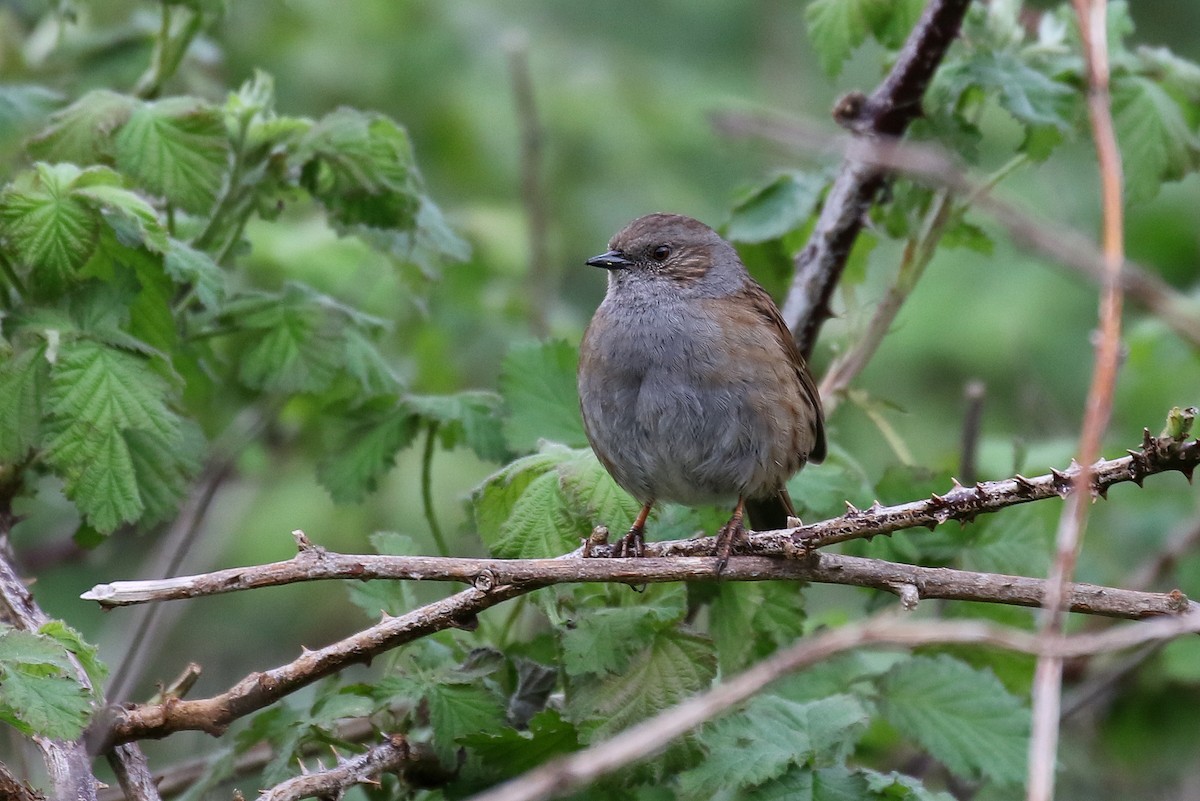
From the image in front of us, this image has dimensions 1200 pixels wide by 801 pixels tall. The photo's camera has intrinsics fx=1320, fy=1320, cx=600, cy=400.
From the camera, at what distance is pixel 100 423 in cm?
296

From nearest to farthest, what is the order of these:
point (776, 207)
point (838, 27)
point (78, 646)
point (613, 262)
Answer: point (78, 646)
point (838, 27)
point (776, 207)
point (613, 262)

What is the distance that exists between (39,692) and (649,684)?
51.7 inches

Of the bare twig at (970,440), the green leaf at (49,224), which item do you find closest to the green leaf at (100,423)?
the green leaf at (49,224)

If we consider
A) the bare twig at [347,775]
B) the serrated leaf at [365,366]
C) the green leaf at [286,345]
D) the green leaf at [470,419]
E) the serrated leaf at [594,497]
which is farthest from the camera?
the green leaf at [470,419]

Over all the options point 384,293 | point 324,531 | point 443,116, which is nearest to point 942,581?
point 384,293

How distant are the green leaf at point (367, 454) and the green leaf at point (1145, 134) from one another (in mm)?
2157

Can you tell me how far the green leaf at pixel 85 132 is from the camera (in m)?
3.40

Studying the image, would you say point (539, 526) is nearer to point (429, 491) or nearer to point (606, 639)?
point (606, 639)

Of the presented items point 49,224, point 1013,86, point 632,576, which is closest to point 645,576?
point 632,576

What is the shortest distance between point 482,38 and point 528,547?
6.29 m

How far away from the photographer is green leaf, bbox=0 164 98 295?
2967 mm

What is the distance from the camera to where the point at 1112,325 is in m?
1.69

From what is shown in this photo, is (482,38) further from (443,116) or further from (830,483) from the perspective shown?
(830,483)

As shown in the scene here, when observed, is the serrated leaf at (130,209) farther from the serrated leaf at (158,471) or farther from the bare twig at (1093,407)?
the bare twig at (1093,407)
